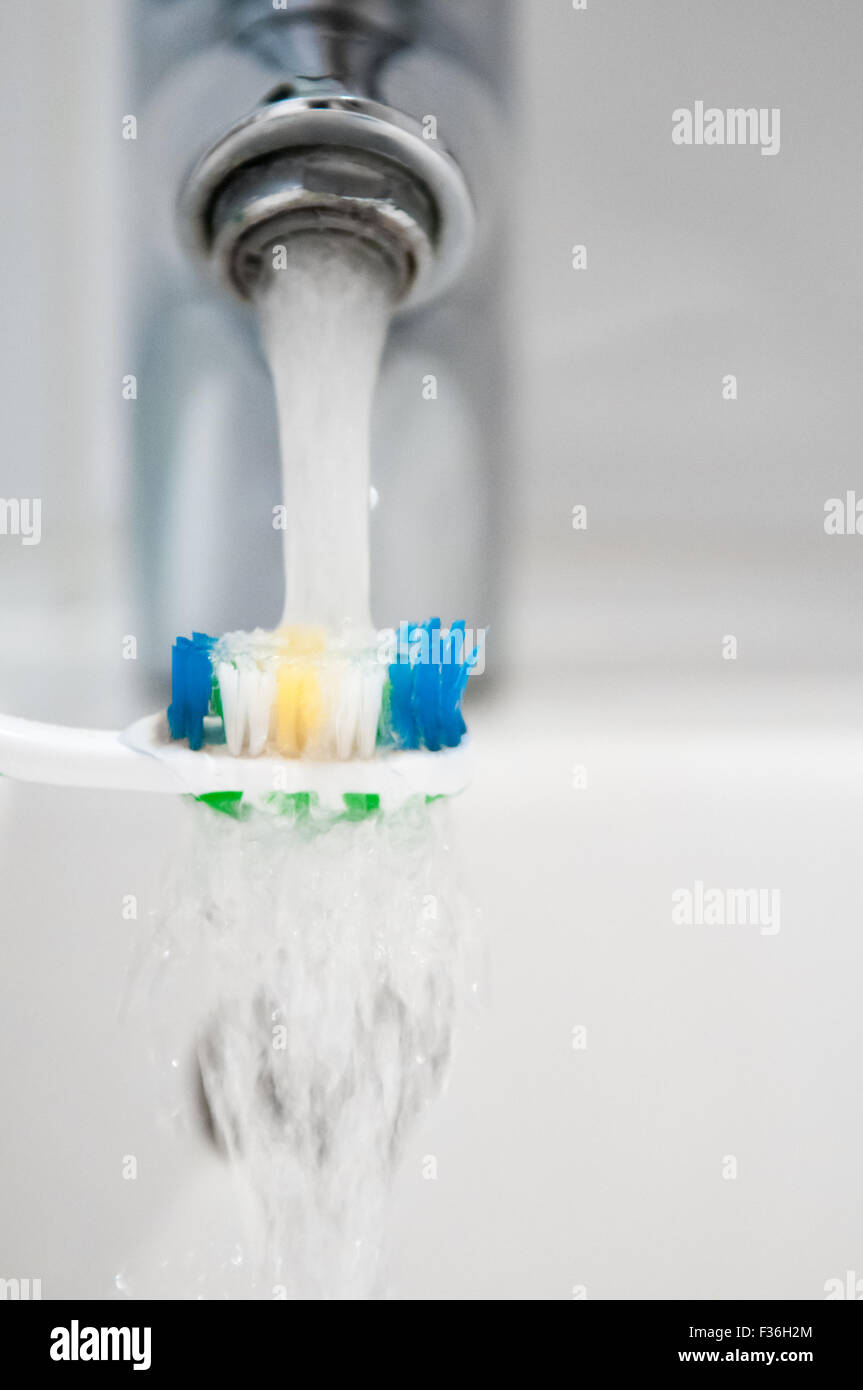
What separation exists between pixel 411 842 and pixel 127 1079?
169mm

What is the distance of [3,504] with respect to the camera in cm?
60

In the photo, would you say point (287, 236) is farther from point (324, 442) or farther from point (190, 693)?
point (190, 693)

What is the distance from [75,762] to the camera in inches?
14.9

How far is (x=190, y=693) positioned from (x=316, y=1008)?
0.49 feet

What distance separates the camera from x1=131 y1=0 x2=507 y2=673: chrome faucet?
41 centimetres

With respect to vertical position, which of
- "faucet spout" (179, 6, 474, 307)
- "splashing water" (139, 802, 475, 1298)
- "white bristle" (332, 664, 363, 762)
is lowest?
"splashing water" (139, 802, 475, 1298)

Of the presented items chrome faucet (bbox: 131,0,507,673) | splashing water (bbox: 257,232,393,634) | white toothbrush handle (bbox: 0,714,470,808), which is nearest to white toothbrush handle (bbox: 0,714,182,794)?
A: white toothbrush handle (bbox: 0,714,470,808)

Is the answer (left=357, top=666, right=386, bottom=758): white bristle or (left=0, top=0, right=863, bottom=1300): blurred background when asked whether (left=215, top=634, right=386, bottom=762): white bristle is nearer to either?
(left=357, top=666, right=386, bottom=758): white bristle

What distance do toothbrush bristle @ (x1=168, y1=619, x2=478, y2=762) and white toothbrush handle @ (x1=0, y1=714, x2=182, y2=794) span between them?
0.06ft

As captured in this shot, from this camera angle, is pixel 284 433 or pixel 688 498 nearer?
pixel 284 433

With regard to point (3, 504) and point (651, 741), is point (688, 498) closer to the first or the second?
point (651, 741)

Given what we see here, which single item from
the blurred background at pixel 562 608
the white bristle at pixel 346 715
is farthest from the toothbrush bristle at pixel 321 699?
the blurred background at pixel 562 608
